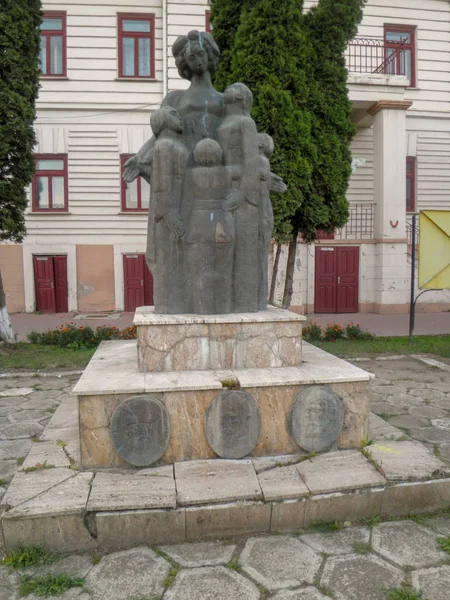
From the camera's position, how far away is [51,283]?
14.1m

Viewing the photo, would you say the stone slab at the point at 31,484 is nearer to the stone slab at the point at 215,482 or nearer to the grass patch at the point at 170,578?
the stone slab at the point at 215,482

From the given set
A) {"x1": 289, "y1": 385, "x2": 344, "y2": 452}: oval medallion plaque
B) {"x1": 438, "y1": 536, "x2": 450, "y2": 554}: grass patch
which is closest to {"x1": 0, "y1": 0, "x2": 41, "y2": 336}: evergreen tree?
{"x1": 289, "y1": 385, "x2": 344, "y2": 452}: oval medallion plaque

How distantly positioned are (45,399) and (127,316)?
8.44 meters

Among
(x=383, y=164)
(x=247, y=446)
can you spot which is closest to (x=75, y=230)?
(x=383, y=164)

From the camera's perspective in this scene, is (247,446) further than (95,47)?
No

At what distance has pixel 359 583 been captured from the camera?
6.82ft

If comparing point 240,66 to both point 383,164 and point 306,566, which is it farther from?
point 306,566

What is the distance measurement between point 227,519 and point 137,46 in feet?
49.3

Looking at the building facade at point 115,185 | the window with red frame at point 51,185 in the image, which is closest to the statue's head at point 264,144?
the building facade at point 115,185

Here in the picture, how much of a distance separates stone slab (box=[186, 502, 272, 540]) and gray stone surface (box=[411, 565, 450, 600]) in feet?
2.54

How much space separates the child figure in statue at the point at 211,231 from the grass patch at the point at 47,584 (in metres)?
1.95

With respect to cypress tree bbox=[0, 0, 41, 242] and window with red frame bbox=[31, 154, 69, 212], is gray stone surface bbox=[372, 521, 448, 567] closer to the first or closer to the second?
cypress tree bbox=[0, 0, 41, 242]

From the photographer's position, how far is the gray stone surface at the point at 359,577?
6.62ft

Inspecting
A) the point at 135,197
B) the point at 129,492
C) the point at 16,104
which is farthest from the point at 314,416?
the point at 135,197
